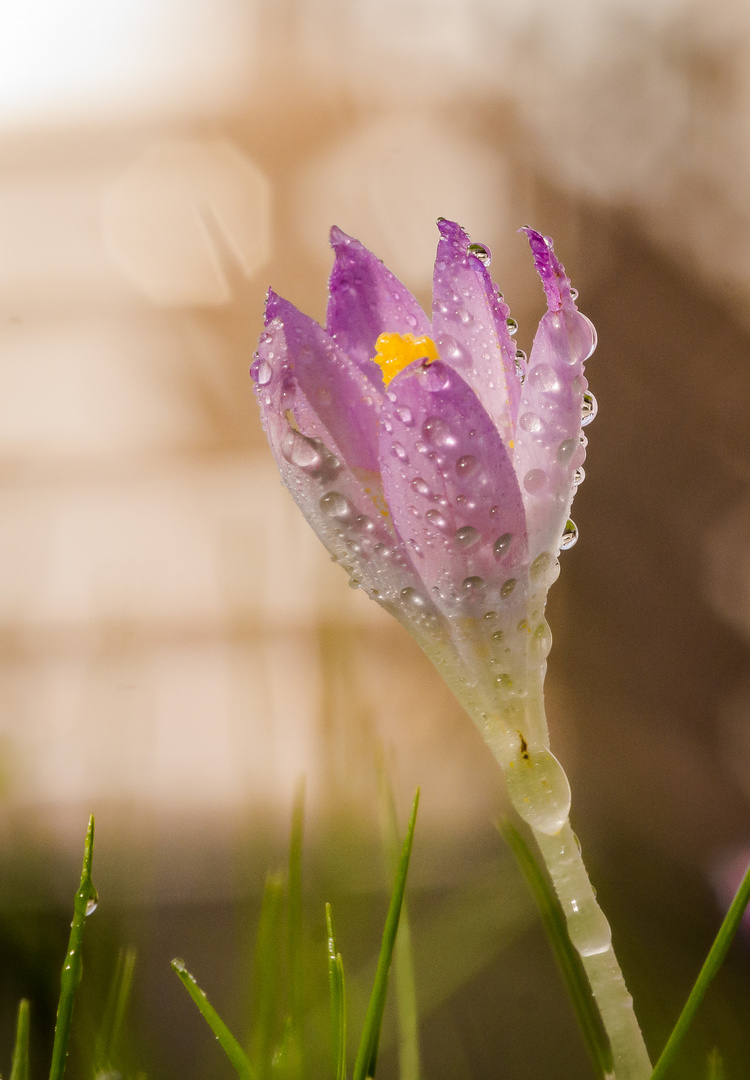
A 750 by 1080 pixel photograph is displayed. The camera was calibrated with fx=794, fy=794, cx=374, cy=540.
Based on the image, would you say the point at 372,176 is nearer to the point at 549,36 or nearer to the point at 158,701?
the point at 549,36

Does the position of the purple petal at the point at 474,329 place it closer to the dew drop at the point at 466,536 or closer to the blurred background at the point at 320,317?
the dew drop at the point at 466,536

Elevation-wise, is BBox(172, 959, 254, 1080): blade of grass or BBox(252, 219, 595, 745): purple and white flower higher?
BBox(252, 219, 595, 745): purple and white flower

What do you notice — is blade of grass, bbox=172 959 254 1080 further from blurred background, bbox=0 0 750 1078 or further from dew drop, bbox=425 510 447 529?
blurred background, bbox=0 0 750 1078

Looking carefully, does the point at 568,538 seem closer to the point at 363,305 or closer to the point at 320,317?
the point at 363,305

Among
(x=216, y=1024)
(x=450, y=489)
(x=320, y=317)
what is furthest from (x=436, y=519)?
(x=320, y=317)

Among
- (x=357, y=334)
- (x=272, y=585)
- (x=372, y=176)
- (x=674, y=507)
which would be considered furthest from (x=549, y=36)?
(x=357, y=334)

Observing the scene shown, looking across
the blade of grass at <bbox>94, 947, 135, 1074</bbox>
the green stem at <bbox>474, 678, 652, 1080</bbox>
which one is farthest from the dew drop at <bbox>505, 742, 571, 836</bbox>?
the blade of grass at <bbox>94, 947, 135, 1074</bbox>

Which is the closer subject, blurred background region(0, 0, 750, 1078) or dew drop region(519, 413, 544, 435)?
dew drop region(519, 413, 544, 435)
